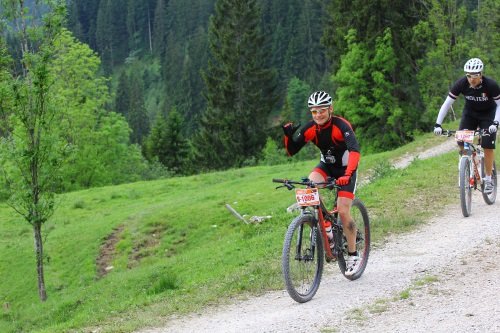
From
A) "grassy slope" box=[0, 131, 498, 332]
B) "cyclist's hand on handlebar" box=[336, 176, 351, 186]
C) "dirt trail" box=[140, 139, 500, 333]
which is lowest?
"grassy slope" box=[0, 131, 498, 332]

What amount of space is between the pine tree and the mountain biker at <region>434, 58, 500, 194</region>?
44.6 meters

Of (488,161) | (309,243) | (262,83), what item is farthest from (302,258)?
(262,83)

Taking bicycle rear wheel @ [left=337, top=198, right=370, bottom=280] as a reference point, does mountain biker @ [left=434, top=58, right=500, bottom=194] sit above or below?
above

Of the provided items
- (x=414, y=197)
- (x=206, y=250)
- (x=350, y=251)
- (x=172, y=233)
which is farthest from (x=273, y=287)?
(x=172, y=233)

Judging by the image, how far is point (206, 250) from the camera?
15.9 meters

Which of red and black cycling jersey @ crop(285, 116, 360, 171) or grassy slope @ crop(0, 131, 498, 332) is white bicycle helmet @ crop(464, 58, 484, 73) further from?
red and black cycling jersey @ crop(285, 116, 360, 171)

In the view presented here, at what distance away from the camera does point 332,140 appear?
7.99 metres

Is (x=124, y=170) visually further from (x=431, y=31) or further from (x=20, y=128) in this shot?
(x=20, y=128)

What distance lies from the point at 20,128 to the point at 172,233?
22.0ft

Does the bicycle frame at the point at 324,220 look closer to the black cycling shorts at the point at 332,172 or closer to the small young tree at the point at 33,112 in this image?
the black cycling shorts at the point at 332,172

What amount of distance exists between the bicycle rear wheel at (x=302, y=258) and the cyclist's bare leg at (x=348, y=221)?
50 cm

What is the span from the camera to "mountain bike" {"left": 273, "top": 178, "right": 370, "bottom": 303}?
7.46 meters

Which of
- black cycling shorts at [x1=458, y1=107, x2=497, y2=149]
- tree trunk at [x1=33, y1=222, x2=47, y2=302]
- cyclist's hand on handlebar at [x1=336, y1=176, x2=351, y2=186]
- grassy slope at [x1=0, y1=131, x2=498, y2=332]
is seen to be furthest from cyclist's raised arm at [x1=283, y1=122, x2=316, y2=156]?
tree trunk at [x1=33, y1=222, x2=47, y2=302]

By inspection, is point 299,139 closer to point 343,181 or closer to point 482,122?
point 343,181
